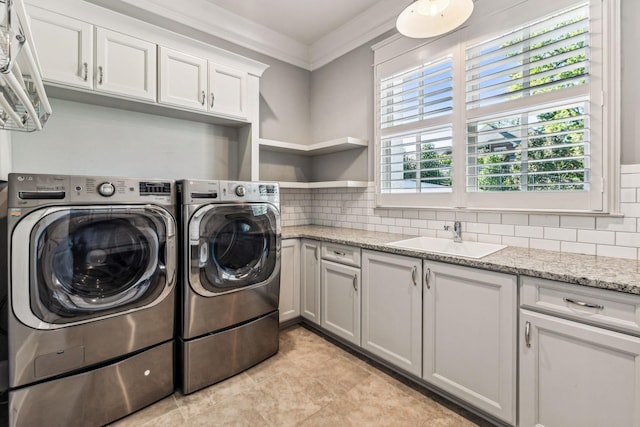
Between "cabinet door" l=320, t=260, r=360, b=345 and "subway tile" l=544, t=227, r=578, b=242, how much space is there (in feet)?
3.95

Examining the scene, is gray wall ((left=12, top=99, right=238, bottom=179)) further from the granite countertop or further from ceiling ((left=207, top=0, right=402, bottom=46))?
the granite countertop

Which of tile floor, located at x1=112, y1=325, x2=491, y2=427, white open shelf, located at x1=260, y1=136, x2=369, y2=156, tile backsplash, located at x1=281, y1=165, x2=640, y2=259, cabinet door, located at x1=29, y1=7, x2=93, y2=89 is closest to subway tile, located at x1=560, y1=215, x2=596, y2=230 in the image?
tile backsplash, located at x1=281, y1=165, x2=640, y2=259

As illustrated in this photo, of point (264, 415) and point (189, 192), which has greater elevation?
point (189, 192)

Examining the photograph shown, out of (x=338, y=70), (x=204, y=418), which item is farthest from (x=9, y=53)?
(x=338, y=70)

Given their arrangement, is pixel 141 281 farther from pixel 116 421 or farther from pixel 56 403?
pixel 116 421

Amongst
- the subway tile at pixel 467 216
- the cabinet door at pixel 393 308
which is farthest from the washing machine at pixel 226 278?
the subway tile at pixel 467 216

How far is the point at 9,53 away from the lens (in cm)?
70

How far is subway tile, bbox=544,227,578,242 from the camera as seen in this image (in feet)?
5.80

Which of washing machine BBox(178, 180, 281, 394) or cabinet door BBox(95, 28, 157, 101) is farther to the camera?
cabinet door BBox(95, 28, 157, 101)

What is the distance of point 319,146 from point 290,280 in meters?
1.31

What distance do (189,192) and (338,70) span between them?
85.2 inches

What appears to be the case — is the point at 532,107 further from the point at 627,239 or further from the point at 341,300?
the point at 341,300

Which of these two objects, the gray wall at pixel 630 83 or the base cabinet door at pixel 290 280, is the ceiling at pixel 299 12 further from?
the base cabinet door at pixel 290 280

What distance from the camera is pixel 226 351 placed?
2.02m
